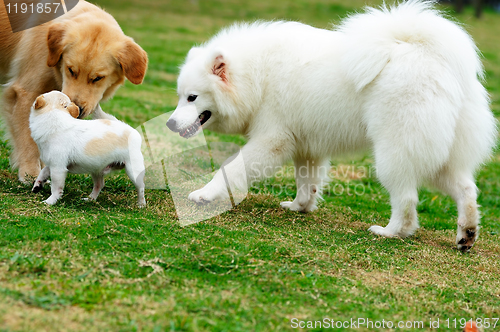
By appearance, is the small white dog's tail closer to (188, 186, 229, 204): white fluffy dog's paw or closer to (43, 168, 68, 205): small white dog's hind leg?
A: (188, 186, 229, 204): white fluffy dog's paw

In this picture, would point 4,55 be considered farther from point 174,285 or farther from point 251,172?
point 174,285

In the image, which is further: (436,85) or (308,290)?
(436,85)

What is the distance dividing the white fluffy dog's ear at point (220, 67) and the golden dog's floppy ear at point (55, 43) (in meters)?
1.41

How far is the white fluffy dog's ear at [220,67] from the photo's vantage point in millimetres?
4781

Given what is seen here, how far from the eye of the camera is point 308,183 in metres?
5.29

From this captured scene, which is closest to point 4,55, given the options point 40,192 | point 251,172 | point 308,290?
point 40,192

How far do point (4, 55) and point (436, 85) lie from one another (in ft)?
13.9

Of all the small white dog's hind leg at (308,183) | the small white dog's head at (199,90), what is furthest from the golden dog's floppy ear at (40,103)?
the small white dog's hind leg at (308,183)

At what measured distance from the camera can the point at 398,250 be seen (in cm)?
421
